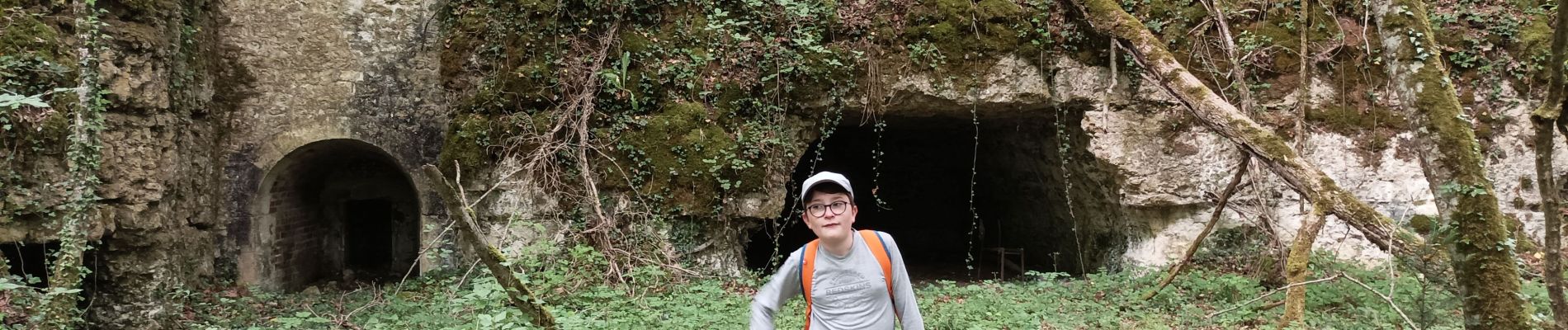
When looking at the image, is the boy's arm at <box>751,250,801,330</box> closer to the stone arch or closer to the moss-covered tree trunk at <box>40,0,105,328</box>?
the moss-covered tree trunk at <box>40,0,105,328</box>

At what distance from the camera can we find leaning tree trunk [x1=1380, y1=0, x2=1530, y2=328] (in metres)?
3.19

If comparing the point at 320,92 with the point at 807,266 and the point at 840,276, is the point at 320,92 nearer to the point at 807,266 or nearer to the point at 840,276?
the point at 807,266

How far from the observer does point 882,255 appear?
92.0 inches

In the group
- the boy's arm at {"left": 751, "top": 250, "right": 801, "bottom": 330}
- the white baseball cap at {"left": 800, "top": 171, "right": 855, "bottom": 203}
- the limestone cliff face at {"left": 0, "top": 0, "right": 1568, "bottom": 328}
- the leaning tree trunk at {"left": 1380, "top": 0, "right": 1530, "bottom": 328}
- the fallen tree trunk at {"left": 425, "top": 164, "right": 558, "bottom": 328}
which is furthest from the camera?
the limestone cliff face at {"left": 0, "top": 0, "right": 1568, "bottom": 328}

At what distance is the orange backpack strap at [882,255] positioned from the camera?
2326 mm

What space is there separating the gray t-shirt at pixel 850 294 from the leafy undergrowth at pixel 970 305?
231 cm

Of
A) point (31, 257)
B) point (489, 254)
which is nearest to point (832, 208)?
point (489, 254)

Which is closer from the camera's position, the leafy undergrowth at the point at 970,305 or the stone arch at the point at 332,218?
the leafy undergrowth at the point at 970,305

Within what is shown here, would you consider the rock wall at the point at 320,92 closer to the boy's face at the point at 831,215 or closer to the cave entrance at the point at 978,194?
the cave entrance at the point at 978,194

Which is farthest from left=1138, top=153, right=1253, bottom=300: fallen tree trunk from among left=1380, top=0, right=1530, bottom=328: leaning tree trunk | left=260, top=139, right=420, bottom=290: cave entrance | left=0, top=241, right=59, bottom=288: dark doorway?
left=0, top=241, right=59, bottom=288: dark doorway

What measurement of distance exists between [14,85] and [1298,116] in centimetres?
957

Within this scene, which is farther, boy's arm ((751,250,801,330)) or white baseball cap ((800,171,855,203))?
boy's arm ((751,250,801,330))

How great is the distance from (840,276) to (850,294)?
0.06m

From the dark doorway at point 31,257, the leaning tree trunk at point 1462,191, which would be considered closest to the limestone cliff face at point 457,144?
the dark doorway at point 31,257
